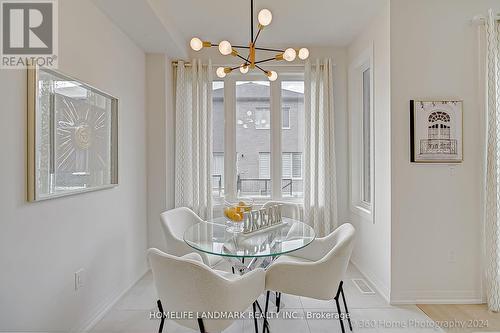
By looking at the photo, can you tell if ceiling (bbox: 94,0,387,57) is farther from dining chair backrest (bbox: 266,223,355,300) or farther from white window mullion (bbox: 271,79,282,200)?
dining chair backrest (bbox: 266,223,355,300)

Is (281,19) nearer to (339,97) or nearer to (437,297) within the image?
(339,97)

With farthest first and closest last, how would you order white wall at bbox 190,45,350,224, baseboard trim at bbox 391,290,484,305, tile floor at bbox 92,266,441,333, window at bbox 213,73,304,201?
window at bbox 213,73,304,201 → white wall at bbox 190,45,350,224 → baseboard trim at bbox 391,290,484,305 → tile floor at bbox 92,266,441,333

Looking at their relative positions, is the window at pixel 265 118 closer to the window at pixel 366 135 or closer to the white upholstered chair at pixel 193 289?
the window at pixel 366 135

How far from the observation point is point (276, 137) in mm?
Result: 3721

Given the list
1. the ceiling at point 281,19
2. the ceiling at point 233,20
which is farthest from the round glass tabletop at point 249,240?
the ceiling at point 281,19

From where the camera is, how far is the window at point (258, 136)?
3729 millimetres

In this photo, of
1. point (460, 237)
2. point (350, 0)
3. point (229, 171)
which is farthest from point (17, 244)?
point (460, 237)

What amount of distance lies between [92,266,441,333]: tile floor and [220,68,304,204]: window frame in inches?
55.6

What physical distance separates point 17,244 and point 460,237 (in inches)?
131

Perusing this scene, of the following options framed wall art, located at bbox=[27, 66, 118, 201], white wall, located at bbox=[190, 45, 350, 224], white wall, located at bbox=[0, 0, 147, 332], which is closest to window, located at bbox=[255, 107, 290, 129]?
white wall, located at bbox=[190, 45, 350, 224]

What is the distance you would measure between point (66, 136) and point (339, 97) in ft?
9.89

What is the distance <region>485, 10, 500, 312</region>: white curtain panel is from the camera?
2.46m

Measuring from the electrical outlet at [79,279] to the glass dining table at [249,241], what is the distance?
31.3 inches

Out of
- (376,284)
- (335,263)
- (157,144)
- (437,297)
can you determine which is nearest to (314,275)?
(335,263)
